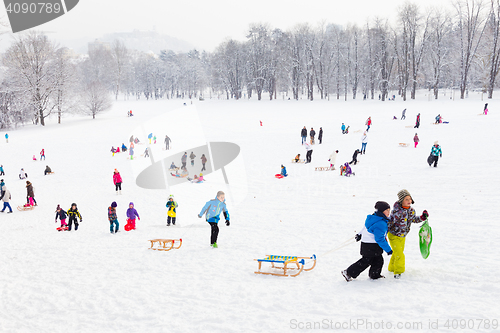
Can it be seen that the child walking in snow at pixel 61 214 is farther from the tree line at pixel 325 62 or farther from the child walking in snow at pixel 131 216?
the tree line at pixel 325 62

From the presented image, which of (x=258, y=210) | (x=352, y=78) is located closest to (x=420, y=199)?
(x=258, y=210)

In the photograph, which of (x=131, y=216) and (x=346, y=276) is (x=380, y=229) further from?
(x=131, y=216)

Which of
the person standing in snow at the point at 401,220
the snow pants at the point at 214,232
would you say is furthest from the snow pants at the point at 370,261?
the snow pants at the point at 214,232

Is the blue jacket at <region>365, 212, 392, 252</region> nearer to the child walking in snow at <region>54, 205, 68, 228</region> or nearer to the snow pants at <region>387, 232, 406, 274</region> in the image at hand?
the snow pants at <region>387, 232, 406, 274</region>

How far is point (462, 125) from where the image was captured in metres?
24.7

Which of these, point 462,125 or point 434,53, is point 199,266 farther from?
point 434,53

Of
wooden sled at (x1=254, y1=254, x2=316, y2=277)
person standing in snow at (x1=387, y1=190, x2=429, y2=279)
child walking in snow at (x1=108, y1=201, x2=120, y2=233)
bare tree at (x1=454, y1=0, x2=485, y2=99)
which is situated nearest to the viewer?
person standing in snow at (x1=387, y1=190, x2=429, y2=279)

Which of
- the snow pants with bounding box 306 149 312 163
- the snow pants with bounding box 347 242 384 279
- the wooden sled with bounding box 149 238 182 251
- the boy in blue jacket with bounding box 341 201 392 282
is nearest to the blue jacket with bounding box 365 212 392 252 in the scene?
the boy in blue jacket with bounding box 341 201 392 282

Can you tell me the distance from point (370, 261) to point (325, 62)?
205ft

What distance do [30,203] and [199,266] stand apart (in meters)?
13.0

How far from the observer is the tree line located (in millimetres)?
45188

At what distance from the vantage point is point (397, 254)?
5672 mm

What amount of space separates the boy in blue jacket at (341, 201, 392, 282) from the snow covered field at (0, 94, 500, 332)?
0.24m

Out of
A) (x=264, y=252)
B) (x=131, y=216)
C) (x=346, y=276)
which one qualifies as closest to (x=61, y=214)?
(x=131, y=216)
